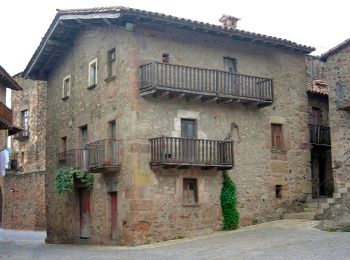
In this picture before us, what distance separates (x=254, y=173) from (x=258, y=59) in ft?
16.5

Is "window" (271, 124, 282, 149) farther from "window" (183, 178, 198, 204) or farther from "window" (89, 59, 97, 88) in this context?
"window" (89, 59, 97, 88)

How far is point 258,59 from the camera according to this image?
2456 cm

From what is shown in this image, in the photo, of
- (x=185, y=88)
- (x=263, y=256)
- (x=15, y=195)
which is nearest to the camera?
(x=263, y=256)

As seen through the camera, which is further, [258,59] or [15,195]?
[15,195]

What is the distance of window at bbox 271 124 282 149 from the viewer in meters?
24.6

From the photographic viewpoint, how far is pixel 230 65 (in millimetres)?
23828

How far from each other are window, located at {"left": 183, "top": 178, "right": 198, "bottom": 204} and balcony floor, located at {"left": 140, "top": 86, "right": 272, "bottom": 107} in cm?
322

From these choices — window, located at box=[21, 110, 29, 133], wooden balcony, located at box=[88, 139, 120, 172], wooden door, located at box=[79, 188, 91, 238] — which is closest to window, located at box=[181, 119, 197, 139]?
wooden balcony, located at box=[88, 139, 120, 172]

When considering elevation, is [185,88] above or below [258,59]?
below

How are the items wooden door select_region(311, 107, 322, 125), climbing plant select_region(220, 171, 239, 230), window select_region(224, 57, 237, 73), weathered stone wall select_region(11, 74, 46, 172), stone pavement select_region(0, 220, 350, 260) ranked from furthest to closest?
weathered stone wall select_region(11, 74, 46, 172) < wooden door select_region(311, 107, 322, 125) < window select_region(224, 57, 237, 73) < climbing plant select_region(220, 171, 239, 230) < stone pavement select_region(0, 220, 350, 260)

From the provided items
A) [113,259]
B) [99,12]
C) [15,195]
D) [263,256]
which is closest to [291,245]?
[263,256]

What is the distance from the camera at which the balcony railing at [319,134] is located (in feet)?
84.8

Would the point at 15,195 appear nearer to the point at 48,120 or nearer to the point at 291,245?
the point at 48,120

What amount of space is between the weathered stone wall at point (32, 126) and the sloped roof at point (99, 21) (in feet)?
33.1
